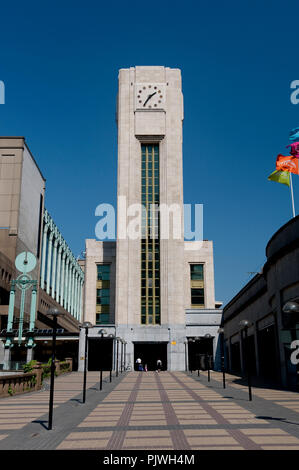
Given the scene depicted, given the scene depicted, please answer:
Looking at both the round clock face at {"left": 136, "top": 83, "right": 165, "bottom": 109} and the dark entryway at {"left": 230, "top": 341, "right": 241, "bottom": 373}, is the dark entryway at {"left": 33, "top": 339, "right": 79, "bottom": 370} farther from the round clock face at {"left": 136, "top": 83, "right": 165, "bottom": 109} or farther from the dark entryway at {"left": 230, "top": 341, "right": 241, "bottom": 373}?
the round clock face at {"left": 136, "top": 83, "right": 165, "bottom": 109}

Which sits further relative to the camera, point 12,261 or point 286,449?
point 12,261

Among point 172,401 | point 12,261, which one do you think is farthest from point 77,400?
point 12,261

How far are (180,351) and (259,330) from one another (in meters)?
25.3

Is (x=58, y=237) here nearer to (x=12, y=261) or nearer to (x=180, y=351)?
(x=12, y=261)

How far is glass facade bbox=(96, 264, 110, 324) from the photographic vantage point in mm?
A: 74688

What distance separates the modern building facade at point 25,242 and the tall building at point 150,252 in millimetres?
8275

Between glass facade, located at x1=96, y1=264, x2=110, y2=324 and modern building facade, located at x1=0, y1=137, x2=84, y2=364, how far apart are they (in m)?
6.73

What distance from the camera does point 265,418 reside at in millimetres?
16250

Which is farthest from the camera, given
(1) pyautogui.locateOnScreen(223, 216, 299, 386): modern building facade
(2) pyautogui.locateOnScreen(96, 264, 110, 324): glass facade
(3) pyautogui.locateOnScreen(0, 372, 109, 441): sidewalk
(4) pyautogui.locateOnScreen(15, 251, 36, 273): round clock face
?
(2) pyautogui.locateOnScreen(96, 264, 110, 324): glass facade

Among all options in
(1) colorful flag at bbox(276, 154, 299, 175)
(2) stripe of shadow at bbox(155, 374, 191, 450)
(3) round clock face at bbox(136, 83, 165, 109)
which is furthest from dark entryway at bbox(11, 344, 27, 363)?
(2) stripe of shadow at bbox(155, 374, 191, 450)

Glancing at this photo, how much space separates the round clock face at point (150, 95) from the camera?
71.0m

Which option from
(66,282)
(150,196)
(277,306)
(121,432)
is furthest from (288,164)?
(66,282)

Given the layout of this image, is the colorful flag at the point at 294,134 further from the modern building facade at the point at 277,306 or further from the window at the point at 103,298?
the window at the point at 103,298

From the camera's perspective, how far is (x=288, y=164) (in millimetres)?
30922
